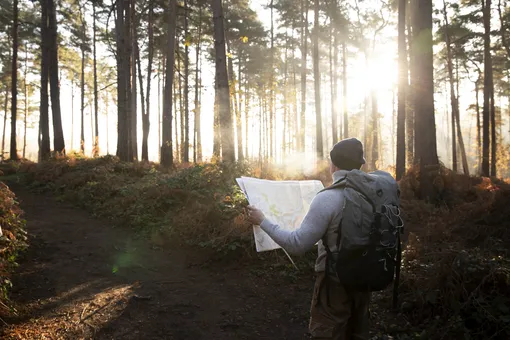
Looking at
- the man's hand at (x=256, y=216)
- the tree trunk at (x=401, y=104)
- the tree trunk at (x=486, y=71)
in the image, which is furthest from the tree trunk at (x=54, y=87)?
the tree trunk at (x=486, y=71)

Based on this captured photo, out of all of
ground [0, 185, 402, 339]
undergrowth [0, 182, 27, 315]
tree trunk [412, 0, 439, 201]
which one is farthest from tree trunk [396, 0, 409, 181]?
undergrowth [0, 182, 27, 315]

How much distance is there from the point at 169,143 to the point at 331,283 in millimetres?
13275

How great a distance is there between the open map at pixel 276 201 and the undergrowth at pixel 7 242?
3.33 m

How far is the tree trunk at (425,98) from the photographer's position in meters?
9.96

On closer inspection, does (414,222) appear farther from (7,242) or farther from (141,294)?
(7,242)

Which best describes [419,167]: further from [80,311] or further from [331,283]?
[80,311]

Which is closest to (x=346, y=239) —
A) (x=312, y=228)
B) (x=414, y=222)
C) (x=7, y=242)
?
(x=312, y=228)

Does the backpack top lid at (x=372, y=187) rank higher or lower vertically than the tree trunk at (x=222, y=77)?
lower

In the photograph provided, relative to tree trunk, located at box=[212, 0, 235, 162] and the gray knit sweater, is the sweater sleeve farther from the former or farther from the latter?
tree trunk, located at box=[212, 0, 235, 162]

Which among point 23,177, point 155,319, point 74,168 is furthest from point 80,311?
point 23,177

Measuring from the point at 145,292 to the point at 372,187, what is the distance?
4243mm

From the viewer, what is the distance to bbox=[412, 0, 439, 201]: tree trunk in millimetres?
9961

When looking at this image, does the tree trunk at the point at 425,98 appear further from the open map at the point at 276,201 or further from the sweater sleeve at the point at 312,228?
the sweater sleeve at the point at 312,228

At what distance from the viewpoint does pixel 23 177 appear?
14.1m
